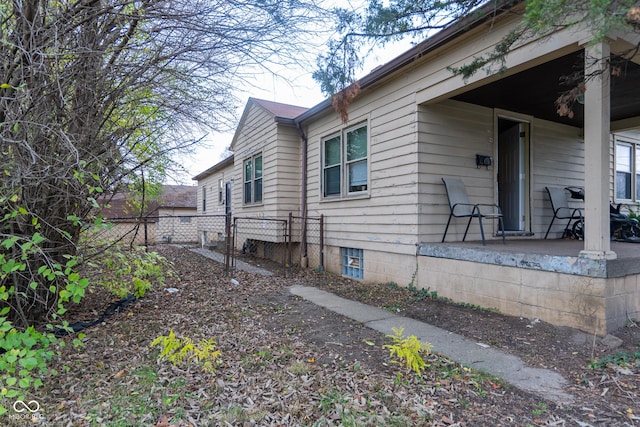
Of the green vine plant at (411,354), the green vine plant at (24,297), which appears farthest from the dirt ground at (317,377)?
the green vine plant at (24,297)

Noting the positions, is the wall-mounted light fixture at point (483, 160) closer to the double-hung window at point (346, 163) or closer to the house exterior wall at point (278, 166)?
the double-hung window at point (346, 163)

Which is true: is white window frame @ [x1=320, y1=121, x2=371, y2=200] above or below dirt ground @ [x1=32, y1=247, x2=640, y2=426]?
above

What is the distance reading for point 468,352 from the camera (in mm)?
3391

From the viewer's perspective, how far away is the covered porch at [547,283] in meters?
3.63

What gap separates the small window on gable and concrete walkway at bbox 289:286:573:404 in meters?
1.83

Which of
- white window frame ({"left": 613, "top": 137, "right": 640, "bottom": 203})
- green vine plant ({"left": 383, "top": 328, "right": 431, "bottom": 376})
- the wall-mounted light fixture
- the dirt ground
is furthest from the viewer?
white window frame ({"left": 613, "top": 137, "right": 640, "bottom": 203})

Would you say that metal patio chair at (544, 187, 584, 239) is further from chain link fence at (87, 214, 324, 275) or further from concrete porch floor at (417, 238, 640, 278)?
chain link fence at (87, 214, 324, 275)

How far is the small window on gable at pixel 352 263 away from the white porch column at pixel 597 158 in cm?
384

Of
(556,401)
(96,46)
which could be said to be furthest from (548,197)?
(96,46)

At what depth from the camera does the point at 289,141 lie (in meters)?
8.79

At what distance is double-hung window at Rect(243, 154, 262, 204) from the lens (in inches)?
391

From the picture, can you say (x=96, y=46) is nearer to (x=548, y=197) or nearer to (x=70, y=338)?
(x=70, y=338)

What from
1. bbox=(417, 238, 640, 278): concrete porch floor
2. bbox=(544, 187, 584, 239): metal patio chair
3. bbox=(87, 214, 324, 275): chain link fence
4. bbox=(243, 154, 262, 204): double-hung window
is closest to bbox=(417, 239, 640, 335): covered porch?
bbox=(417, 238, 640, 278): concrete porch floor

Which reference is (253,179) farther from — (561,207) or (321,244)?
(561,207)
